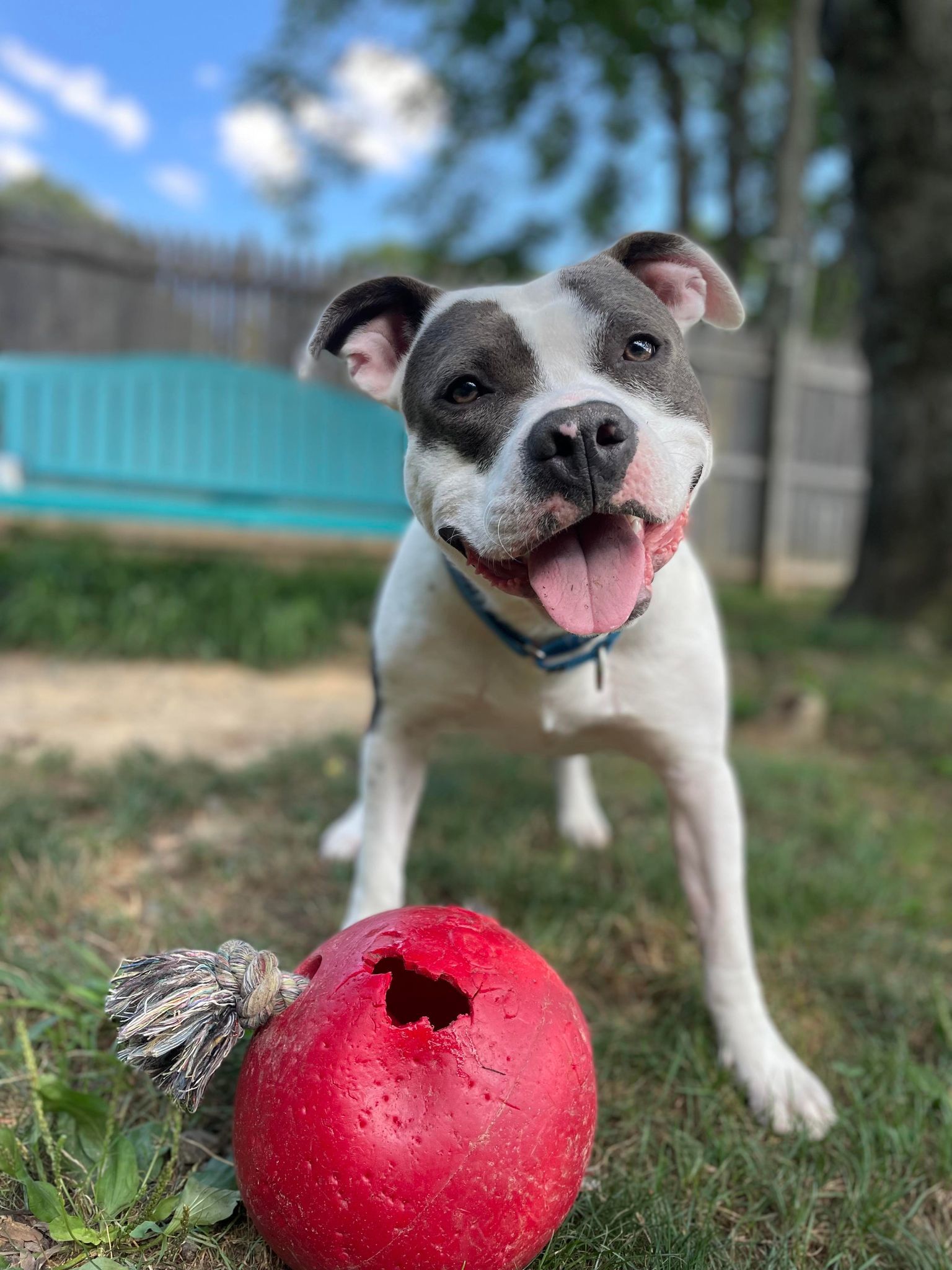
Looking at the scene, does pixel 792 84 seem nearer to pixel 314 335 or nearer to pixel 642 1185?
pixel 314 335

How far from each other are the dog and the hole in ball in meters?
0.59

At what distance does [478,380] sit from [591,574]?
42cm

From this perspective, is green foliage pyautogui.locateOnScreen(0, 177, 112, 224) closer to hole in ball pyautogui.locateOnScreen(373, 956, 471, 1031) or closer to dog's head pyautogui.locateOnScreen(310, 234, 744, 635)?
dog's head pyautogui.locateOnScreen(310, 234, 744, 635)

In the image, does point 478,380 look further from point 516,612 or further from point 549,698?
point 549,698

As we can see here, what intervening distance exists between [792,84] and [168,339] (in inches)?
321

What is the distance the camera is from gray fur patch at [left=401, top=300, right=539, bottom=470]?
174 centimetres

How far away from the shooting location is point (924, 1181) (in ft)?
5.65

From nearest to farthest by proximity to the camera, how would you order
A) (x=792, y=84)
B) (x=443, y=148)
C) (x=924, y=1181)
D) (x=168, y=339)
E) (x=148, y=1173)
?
(x=148, y=1173) < (x=924, y=1181) < (x=168, y=339) < (x=792, y=84) < (x=443, y=148)

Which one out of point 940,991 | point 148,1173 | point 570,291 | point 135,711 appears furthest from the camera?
point 135,711

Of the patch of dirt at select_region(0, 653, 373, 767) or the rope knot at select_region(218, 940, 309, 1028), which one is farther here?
the patch of dirt at select_region(0, 653, 373, 767)

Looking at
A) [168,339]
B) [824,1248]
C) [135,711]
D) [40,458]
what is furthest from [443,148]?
[824,1248]

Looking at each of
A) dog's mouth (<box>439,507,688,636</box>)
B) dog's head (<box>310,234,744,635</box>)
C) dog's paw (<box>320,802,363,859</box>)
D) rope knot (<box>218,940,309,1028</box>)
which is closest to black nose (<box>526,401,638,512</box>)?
dog's head (<box>310,234,744,635</box>)

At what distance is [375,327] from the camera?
2.08 metres

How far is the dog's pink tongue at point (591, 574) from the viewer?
1617 mm
